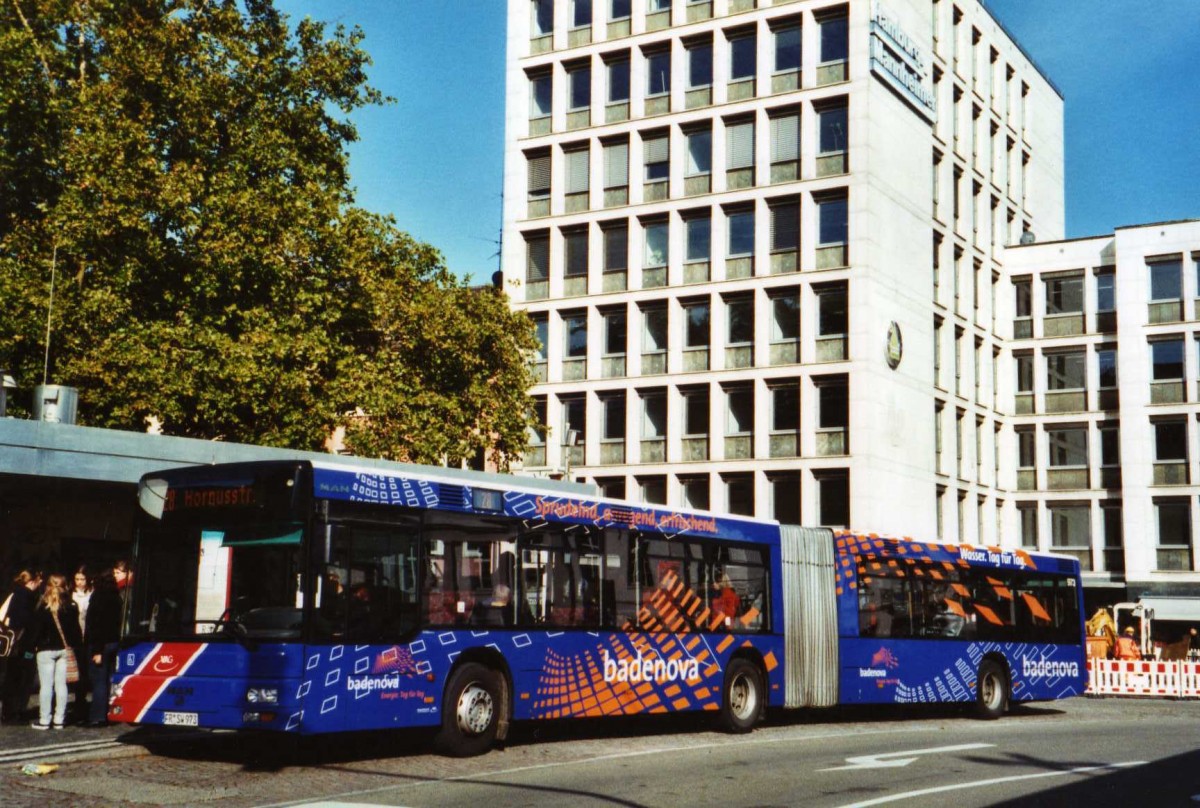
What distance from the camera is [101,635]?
56.3ft

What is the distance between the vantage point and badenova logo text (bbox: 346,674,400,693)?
1358 centimetres

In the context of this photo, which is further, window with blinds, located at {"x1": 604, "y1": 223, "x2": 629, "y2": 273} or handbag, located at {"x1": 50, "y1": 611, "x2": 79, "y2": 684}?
window with blinds, located at {"x1": 604, "y1": 223, "x2": 629, "y2": 273}

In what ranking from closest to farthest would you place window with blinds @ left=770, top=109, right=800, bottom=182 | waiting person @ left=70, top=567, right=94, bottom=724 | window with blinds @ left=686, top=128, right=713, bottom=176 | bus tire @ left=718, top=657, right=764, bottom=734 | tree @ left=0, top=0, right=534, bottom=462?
1. waiting person @ left=70, top=567, right=94, bottom=724
2. bus tire @ left=718, top=657, right=764, bottom=734
3. tree @ left=0, top=0, right=534, bottom=462
4. window with blinds @ left=770, top=109, right=800, bottom=182
5. window with blinds @ left=686, top=128, right=713, bottom=176

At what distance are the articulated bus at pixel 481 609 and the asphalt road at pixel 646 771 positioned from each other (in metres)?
0.60

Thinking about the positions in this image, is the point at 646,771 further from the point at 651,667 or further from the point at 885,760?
the point at 651,667

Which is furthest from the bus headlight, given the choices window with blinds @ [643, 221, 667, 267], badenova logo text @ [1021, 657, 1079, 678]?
window with blinds @ [643, 221, 667, 267]

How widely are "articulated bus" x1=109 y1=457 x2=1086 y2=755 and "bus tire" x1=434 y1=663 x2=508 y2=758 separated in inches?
1.0

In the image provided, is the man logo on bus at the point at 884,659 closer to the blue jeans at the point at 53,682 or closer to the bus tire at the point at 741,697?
the bus tire at the point at 741,697

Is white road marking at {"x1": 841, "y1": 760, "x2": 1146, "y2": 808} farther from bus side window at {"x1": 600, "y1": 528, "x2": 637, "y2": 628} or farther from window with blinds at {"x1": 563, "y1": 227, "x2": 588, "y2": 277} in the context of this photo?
window with blinds at {"x1": 563, "y1": 227, "x2": 588, "y2": 277}

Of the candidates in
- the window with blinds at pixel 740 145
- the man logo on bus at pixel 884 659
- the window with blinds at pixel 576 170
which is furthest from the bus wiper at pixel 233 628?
the window with blinds at pixel 576 170

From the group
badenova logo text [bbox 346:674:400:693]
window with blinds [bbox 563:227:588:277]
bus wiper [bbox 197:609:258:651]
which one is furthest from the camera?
window with blinds [bbox 563:227:588:277]

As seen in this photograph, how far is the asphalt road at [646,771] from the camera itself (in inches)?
462

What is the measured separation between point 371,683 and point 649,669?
16.2 feet

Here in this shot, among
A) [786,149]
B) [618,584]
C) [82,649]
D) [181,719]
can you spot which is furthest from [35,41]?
[786,149]
